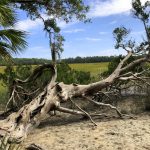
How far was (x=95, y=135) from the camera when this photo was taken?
377 inches

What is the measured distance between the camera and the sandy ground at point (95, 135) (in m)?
8.88

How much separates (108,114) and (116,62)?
338 centimetres

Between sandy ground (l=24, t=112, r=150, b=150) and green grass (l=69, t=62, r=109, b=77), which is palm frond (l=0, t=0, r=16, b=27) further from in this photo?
green grass (l=69, t=62, r=109, b=77)

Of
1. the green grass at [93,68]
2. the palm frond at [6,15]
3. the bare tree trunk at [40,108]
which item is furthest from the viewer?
the green grass at [93,68]

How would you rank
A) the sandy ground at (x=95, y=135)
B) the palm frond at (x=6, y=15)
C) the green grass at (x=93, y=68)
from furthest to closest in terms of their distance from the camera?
the green grass at (x=93, y=68) < the palm frond at (x=6, y=15) < the sandy ground at (x=95, y=135)

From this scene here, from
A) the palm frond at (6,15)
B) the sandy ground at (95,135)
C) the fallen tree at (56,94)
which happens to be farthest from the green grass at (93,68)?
the palm frond at (6,15)

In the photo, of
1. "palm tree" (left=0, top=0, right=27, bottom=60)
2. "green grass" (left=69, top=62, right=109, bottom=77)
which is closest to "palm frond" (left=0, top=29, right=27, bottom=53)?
"palm tree" (left=0, top=0, right=27, bottom=60)

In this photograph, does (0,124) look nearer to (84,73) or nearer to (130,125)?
(130,125)

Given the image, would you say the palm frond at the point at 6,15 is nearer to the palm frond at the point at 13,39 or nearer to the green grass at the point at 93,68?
the palm frond at the point at 13,39

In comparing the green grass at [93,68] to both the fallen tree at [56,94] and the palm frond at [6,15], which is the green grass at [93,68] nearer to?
the fallen tree at [56,94]

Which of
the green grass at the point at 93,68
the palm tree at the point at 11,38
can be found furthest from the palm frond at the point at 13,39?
the green grass at the point at 93,68

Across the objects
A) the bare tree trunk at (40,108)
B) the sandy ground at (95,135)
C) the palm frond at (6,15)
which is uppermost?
the palm frond at (6,15)

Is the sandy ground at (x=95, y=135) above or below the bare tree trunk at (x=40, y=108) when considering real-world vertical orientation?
below

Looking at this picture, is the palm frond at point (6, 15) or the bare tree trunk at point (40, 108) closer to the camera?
the bare tree trunk at point (40, 108)
